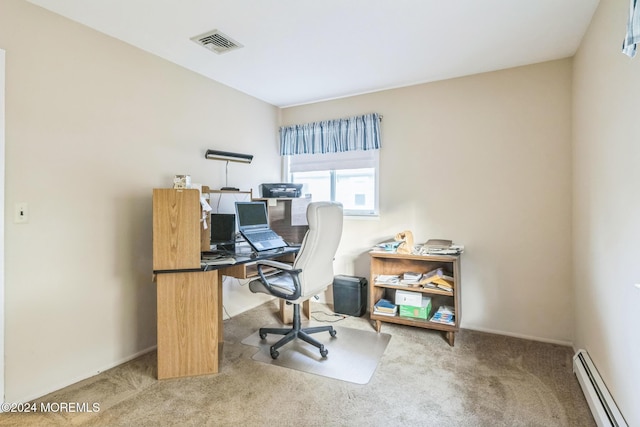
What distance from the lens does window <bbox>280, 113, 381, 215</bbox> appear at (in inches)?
139

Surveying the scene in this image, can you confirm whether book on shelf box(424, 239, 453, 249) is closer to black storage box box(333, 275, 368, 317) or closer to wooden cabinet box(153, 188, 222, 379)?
black storage box box(333, 275, 368, 317)

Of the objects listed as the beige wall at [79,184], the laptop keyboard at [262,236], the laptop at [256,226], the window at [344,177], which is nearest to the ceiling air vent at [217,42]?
the beige wall at [79,184]

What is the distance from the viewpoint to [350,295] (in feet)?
11.1

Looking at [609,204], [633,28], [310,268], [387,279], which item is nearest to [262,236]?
[310,268]

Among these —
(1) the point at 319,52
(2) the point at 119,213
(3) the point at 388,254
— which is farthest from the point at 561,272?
(2) the point at 119,213

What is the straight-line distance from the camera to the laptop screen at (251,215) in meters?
2.91

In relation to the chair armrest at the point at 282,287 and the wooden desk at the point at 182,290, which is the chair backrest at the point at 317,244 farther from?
the wooden desk at the point at 182,290

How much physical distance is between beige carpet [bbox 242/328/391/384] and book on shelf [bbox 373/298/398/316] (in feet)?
0.63

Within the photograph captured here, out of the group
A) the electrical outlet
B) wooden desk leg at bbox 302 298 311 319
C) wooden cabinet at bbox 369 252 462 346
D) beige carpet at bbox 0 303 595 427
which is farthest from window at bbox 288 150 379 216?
the electrical outlet

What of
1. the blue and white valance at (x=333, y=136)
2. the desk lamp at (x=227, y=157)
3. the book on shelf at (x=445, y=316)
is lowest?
the book on shelf at (x=445, y=316)

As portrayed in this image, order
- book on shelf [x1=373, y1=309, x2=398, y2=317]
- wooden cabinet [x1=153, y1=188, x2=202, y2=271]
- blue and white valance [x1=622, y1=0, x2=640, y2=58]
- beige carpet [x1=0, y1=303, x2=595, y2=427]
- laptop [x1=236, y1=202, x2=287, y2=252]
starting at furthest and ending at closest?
→ book on shelf [x1=373, y1=309, x2=398, y2=317]
laptop [x1=236, y1=202, x2=287, y2=252]
wooden cabinet [x1=153, y1=188, x2=202, y2=271]
beige carpet [x1=0, y1=303, x2=595, y2=427]
blue and white valance [x1=622, y1=0, x2=640, y2=58]

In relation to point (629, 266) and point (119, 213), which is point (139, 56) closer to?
point (119, 213)

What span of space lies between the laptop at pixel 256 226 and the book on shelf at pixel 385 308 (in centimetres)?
103

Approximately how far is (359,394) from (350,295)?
4.50 ft
